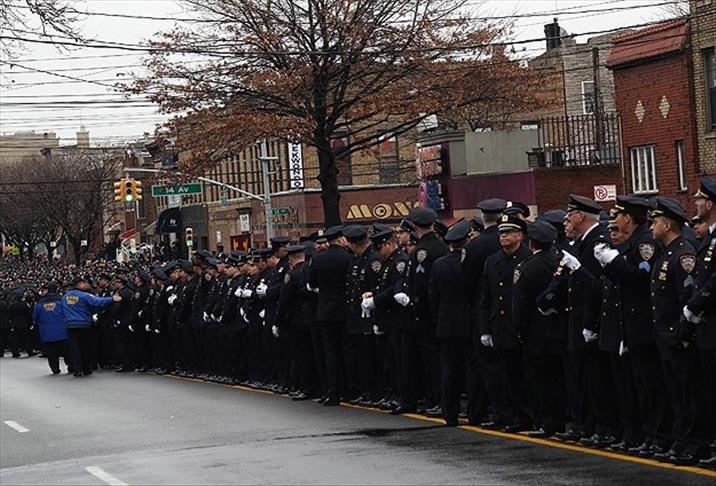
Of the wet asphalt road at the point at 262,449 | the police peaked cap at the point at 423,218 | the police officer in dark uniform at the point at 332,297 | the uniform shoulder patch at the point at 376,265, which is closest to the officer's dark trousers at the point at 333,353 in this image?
the police officer in dark uniform at the point at 332,297

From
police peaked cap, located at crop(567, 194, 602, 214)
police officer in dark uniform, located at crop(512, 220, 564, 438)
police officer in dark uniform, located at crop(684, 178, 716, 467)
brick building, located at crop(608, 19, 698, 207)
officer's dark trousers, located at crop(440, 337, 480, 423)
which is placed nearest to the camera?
police officer in dark uniform, located at crop(684, 178, 716, 467)

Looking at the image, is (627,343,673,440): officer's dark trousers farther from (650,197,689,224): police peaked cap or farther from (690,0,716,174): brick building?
(690,0,716,174): brick building

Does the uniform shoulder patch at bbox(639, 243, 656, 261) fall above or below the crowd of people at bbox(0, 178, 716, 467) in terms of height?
above

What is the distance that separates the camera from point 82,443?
15.0 metres

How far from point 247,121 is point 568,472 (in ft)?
86.3

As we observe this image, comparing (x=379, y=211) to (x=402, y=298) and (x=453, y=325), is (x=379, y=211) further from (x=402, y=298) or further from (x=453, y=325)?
(x=453, y=325)

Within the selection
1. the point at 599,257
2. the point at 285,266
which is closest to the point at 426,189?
the point at 285,266

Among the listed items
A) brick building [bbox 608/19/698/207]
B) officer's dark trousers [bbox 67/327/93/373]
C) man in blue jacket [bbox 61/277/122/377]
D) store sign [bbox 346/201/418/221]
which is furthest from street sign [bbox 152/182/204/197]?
store sign [bbox 346/201/418/221]

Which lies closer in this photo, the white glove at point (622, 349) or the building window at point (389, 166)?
the white glove at point (622, 349)

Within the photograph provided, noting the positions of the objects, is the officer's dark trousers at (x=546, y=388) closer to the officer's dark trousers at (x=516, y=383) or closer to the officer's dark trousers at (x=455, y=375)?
the officer's dark trousers at (x=516, y=383)

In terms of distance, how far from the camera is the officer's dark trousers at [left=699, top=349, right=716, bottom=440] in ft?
34.7

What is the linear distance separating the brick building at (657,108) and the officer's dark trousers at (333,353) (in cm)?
2002

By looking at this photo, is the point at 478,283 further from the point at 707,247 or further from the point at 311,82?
the point at 311,82

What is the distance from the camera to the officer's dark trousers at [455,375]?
1428cm
